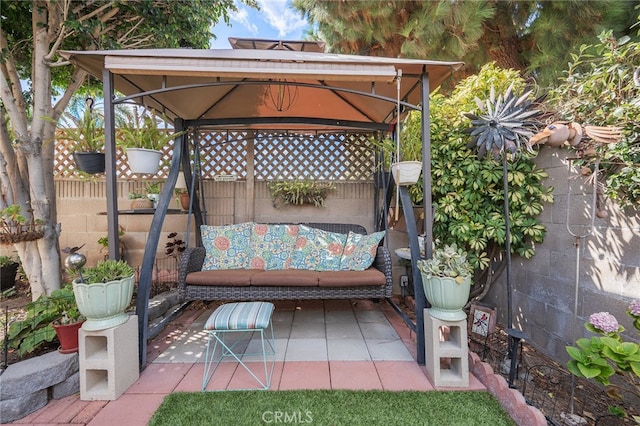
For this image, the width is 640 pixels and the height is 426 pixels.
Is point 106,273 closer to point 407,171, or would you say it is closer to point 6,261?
point 407,171

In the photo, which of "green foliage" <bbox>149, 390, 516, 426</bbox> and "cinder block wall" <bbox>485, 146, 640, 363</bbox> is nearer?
"green foliage" <bbox>149, 390, 516, 426</bbox>

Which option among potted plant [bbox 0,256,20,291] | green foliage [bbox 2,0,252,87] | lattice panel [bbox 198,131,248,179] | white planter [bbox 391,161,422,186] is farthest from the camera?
lattice panel [bbox 198,131,248,179]

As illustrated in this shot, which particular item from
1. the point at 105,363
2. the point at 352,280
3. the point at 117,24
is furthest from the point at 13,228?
the point at 352,280

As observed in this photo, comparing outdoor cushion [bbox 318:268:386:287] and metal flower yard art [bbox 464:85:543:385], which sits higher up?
metal flower yard art [bbox 464:85:543:385]

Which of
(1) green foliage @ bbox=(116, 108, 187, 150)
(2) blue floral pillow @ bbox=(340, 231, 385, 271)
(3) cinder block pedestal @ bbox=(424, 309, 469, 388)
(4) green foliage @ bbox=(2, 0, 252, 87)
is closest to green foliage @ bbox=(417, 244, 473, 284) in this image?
(3) cinder block pedestal @ bbox=(424, 309, 469, 388)

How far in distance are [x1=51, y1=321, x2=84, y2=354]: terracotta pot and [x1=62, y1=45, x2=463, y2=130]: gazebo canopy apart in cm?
168

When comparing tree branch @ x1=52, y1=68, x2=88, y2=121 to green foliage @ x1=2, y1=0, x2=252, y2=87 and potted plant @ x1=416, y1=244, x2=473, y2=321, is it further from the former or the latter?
potted plant @ x1=416, y1=244, x2=473, y2=321

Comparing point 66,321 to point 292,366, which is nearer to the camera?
point 66,321

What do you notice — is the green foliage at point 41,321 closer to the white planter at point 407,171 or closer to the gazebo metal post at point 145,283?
the gazebo metal post at point 145,283

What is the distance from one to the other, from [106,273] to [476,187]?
10.6ft

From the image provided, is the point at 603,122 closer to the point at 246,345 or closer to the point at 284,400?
the point at 284,400

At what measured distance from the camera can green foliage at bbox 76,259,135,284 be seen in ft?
5.90

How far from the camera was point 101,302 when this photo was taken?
5.78 feet

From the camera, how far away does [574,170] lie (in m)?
2.25
